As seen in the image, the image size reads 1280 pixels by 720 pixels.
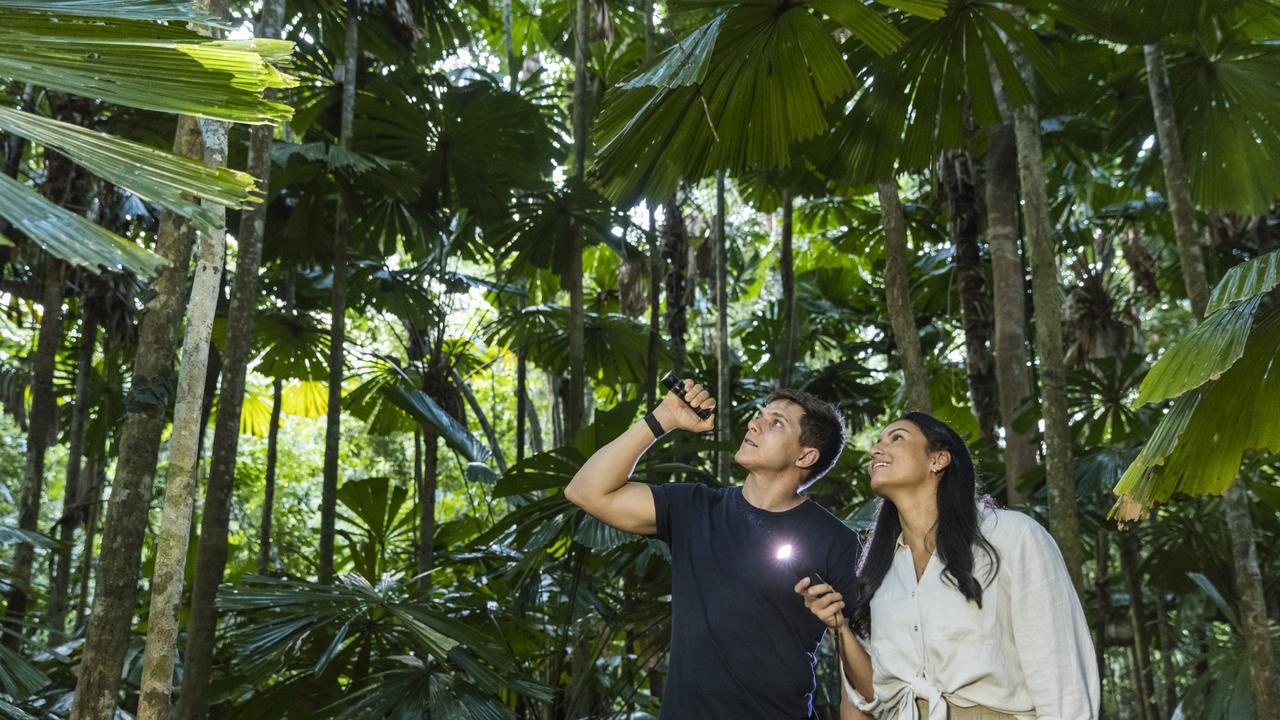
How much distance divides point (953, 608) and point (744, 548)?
56cm

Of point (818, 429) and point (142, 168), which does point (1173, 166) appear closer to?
point (818, 429)

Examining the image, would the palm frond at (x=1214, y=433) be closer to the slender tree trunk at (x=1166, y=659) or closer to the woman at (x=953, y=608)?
the woman at (x=953, y=608)

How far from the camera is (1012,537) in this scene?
2.37m

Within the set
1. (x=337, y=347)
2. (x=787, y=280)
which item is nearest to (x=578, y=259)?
(x=787, y=280)

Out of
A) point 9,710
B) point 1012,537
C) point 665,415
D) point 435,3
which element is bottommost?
point 9,710

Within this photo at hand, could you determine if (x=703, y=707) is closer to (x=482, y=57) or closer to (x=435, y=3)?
(x=435, y=3)

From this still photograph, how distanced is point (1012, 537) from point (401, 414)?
7362mm

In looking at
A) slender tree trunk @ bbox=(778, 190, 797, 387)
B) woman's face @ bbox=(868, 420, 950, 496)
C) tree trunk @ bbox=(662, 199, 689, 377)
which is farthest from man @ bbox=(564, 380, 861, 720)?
tree trunk @ bbox=(662, 199, 689, 377)

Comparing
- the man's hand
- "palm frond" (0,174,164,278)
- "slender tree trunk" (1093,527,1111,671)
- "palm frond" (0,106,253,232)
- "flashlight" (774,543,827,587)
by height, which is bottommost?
"slender tree trunk" (1093,527,1111,671)

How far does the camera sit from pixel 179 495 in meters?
3.09

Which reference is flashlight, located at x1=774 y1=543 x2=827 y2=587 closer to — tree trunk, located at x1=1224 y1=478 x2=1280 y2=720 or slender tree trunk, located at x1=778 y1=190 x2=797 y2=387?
tree trunk, located at x1=1224 y1=478 x2=1280 y2=720

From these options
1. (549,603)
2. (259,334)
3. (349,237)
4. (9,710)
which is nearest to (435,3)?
(349,237)

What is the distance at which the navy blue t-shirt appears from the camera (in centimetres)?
255

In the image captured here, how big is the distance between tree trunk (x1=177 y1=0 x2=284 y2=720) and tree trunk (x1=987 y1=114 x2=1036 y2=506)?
12.2ft
